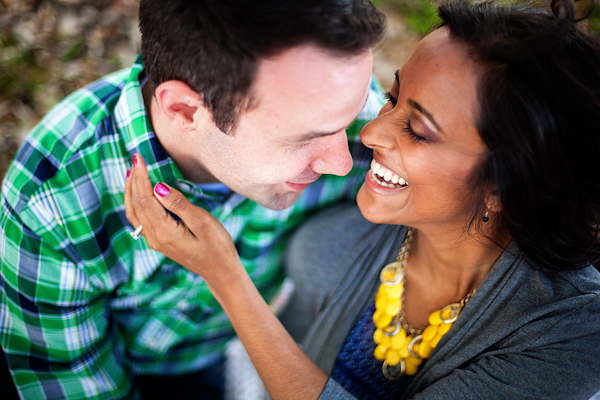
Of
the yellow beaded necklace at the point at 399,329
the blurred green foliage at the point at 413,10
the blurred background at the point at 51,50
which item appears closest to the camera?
the yellow beaded necklace at the point at 399,329

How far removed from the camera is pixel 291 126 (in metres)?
1.36

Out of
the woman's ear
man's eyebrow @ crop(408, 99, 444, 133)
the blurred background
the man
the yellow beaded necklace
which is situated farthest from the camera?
the blurred background

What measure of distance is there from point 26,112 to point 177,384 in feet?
6.22

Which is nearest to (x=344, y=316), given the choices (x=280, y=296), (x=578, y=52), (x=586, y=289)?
(x=280, y=296)

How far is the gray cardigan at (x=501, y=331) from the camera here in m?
1.40

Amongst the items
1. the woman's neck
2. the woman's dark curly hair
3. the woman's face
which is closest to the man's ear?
the woman's face

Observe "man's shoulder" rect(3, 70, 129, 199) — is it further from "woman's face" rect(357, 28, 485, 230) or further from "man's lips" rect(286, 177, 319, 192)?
"woman's face" rect(357, 28, 485, 230)

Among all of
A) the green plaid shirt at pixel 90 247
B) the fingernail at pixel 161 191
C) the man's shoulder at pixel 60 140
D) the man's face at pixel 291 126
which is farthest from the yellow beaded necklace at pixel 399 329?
the man's shoulder at pixel 60 140

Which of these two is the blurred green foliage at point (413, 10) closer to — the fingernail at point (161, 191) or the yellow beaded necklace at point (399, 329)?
the yellow beaded necklace at point (399, 329)

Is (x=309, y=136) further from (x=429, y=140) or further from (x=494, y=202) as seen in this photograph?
(x=494, y=202)

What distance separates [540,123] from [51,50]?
2.86 meters

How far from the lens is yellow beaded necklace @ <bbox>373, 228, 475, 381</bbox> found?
179cm

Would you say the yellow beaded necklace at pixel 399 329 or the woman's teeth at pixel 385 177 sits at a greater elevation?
the woman's teeth at pixel 385 177

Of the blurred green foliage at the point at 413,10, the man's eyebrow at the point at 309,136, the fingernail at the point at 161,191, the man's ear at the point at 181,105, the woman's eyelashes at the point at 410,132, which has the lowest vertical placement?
the blurred green foliage at the point at 413,10
